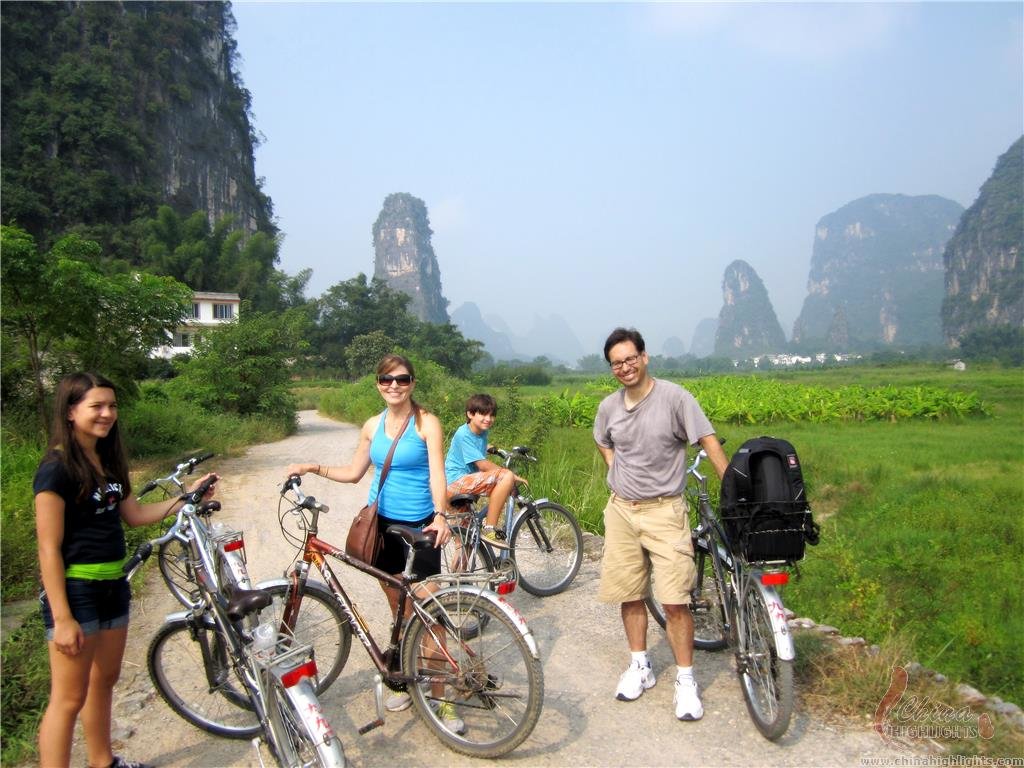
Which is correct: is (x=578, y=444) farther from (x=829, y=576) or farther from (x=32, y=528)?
(x=32, y=528)

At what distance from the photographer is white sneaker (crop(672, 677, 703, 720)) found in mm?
3047

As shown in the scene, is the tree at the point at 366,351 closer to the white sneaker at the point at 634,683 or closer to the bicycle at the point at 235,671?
the bicycle at the point at 235,671

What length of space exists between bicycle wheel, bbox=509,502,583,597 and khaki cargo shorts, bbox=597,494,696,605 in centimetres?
153

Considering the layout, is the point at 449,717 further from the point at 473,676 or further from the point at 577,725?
the point at 577,725

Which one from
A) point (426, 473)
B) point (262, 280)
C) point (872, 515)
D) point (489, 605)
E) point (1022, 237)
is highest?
point (1022, 237)

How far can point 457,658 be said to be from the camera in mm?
2832

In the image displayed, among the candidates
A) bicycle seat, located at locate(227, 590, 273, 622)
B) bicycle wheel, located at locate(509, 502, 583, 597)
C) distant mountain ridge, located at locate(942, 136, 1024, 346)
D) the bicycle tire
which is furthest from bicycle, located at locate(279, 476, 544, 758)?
distant mountain ridge, located at locate(942, 136, 1024, 346)

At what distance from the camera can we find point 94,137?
4566cm

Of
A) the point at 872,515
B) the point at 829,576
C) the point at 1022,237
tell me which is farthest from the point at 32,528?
the point at 1022,237

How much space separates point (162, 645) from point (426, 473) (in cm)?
127

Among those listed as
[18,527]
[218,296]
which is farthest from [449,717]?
[218,296]

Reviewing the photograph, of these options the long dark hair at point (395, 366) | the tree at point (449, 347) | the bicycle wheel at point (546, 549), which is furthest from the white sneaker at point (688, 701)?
the tree at point (449, 347)

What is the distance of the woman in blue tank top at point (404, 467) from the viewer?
3105mm

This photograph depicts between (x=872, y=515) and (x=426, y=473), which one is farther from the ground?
(x=426, y=473)
